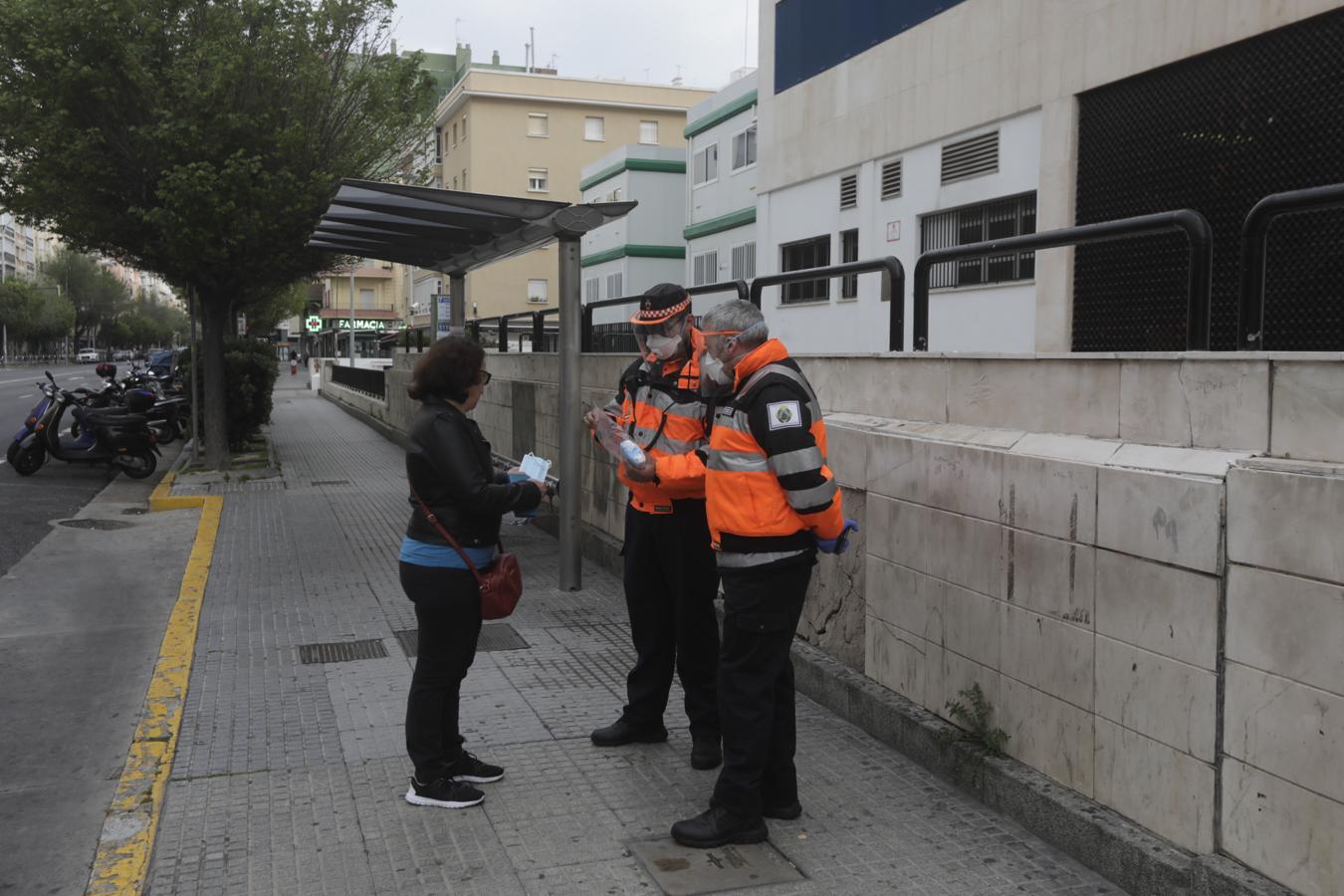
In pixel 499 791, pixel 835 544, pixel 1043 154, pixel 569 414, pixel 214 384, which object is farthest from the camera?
pixel 1043 154

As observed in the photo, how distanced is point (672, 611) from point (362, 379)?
71.8 feet

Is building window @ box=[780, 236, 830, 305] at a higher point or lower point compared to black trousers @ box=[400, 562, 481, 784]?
higher

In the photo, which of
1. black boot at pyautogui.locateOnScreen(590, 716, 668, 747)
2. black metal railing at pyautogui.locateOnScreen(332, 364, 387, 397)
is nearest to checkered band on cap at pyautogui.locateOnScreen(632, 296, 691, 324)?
black boot at pyautogui.locateOnScreen(590, 716, 668, 747)

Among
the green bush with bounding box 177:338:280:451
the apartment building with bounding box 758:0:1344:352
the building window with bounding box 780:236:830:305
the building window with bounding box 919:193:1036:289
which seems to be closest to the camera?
the apartment building with bounding box 758:0:1344:352

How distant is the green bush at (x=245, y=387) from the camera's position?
52.8 ft

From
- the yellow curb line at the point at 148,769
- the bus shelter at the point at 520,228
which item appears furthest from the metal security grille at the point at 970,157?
the yellow curb line at the point at 148,769

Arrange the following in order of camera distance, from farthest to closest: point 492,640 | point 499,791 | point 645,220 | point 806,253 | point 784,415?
point 645,220, point 806,253, point 492,640, point 499,791, point 784,415

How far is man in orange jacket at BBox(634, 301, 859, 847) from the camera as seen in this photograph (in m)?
3.74

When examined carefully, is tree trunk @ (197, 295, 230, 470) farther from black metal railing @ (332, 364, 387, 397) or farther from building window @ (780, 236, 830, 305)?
building window @ (780, 236, 830, 305)

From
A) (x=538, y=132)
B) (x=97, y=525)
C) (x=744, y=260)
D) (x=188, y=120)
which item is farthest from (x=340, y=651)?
(x=538, y=132)

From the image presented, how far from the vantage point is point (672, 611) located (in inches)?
194

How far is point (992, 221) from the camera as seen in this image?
18.0 meters

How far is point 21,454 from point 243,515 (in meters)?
5.19

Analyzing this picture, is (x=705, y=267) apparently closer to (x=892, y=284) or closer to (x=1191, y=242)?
(x=892, y=284)
